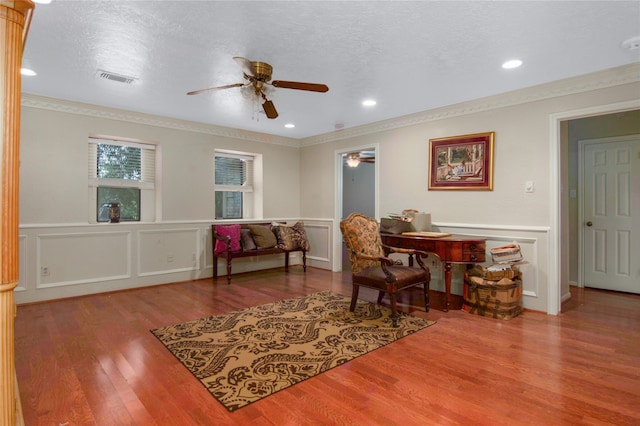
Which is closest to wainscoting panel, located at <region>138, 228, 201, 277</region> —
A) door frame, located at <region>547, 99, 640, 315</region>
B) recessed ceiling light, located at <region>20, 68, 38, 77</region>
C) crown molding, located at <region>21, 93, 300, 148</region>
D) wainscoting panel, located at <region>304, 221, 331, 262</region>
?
crown molding, located at <region>21, 93, 300, 148</region>

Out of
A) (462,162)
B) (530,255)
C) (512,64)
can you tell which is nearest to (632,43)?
(512,64)

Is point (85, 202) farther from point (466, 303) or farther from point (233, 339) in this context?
point (466, 303)

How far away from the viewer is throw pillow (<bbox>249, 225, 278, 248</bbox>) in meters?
5.37

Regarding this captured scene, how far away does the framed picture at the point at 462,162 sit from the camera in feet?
13.1

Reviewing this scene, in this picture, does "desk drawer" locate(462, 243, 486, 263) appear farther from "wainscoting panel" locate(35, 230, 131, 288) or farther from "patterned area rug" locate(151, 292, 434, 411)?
"wainscoting panel" locate(35, 230, 131, 288)

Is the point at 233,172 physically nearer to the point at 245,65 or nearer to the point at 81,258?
the point at 81,258

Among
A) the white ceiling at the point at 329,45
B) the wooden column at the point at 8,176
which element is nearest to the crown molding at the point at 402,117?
the white ceiling at the point at 329,45

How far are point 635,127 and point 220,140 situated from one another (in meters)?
5.70

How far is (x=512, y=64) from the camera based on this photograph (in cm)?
301

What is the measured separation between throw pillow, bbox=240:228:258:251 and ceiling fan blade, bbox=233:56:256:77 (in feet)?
9.24

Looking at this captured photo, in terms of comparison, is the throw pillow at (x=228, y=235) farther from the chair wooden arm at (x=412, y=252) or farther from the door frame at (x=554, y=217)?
the door frame at (x=554, y=217)

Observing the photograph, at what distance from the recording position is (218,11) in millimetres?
2207

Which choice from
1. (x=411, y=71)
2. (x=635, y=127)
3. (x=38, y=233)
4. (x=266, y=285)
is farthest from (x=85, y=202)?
(x=635, y=127)

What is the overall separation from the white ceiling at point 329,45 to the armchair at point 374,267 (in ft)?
4.94
